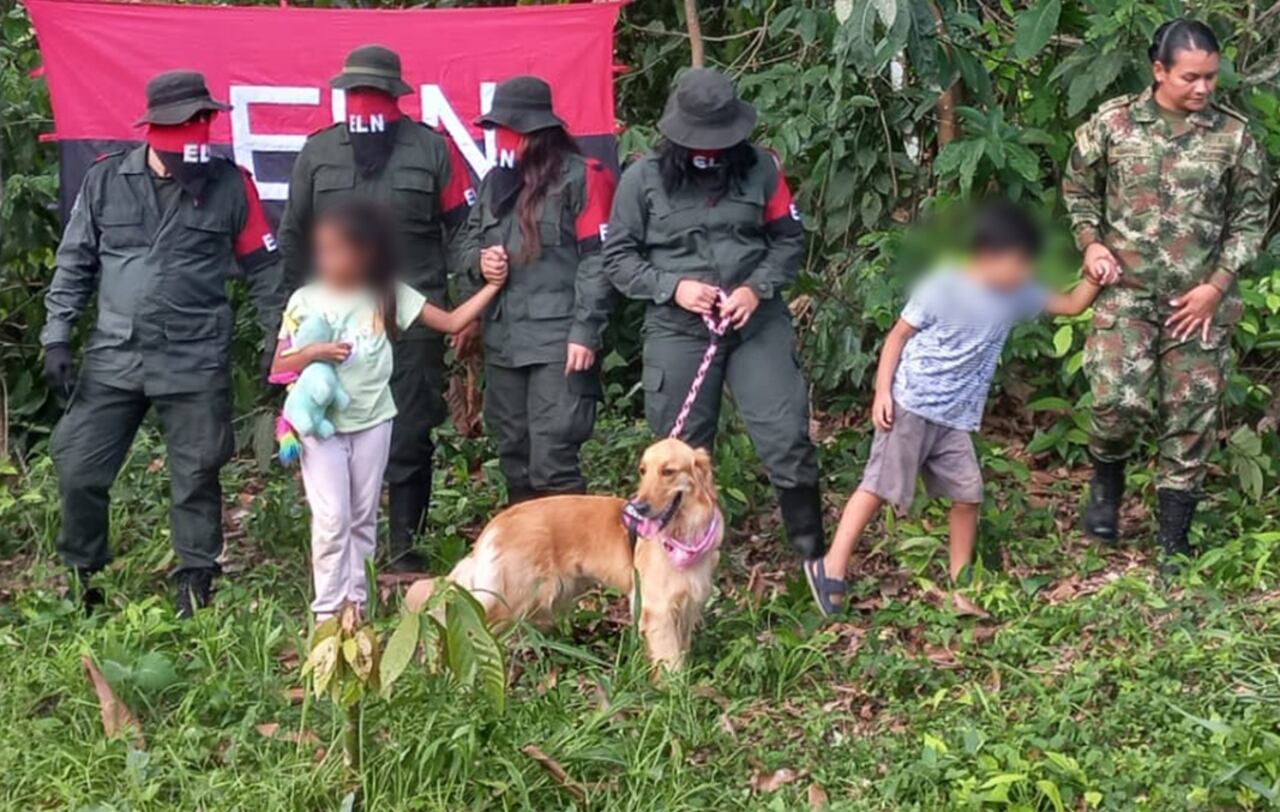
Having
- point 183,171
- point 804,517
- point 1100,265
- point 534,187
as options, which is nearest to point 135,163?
point 183,171

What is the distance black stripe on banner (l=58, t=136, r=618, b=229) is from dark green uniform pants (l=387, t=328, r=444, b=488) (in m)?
1.04

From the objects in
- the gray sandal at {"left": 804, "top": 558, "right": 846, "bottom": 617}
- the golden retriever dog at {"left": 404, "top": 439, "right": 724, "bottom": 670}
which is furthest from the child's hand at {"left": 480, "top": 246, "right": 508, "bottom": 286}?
the gray sandal at {"left": 804, "top": 558, "right": 846, "bottom": 617}

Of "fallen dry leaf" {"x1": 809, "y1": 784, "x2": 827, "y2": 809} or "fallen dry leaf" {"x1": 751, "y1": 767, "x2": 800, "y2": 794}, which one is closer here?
"fallen dry leaf" {"x1": 809, "y1": 784, "x2": 827, "y2": 809}

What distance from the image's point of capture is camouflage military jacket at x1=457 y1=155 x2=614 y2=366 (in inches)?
231

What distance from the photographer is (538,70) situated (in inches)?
266

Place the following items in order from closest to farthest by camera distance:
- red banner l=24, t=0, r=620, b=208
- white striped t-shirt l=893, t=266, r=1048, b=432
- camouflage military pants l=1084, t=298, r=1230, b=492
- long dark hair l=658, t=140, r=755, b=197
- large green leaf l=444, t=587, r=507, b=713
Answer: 1. large green leaf l=444, t=587, r=507, b=713
2. white striped t-shirt l=893, t=266, r=1048, b=432
3. long dark hair l=658, t=140, r=755, b=197
4. camouflage military pants l=1084, t=298, r=1230, b=492
5. red banner l=24, t=0, r=620, b=208

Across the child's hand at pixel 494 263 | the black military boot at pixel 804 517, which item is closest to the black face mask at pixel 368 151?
the child's hand at pixel 494 263

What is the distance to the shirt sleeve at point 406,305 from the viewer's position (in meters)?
5.43

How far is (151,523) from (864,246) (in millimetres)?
3423

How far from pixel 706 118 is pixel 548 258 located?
86cm

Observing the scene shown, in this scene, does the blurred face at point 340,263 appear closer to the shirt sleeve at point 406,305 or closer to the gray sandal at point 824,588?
the shirt sleeve at point 406,305

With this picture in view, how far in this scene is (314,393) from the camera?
507 cm

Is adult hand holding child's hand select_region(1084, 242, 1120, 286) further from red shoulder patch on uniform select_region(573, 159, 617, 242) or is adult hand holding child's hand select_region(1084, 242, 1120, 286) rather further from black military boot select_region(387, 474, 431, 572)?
black military boot select_region(387, 474, 431, 572)

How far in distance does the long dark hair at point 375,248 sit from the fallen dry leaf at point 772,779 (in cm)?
200
